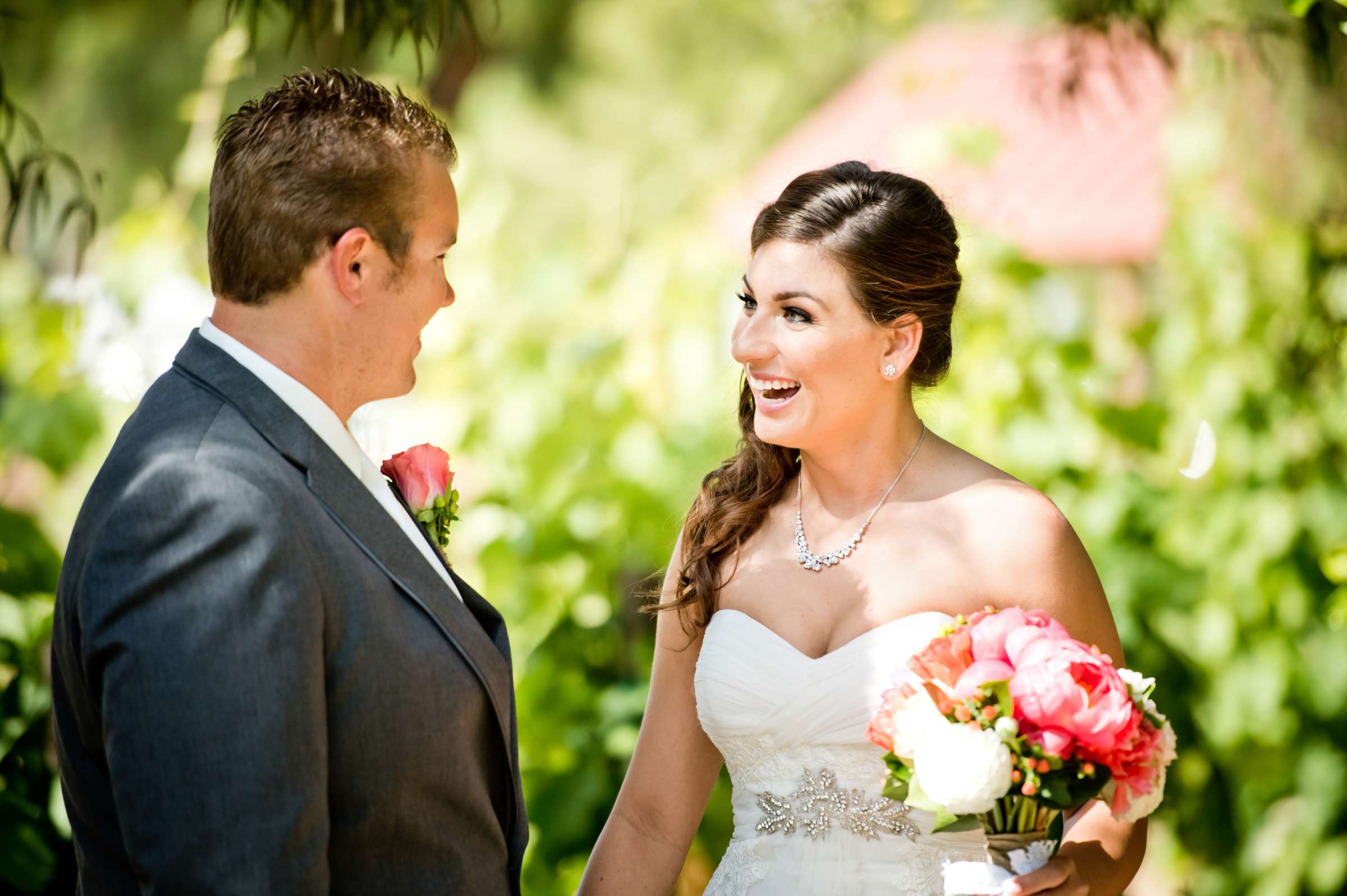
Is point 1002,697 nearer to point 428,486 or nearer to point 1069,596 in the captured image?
point 1069,596

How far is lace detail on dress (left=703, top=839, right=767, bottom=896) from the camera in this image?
262 centimetres

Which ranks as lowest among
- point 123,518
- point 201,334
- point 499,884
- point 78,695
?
point 499,884

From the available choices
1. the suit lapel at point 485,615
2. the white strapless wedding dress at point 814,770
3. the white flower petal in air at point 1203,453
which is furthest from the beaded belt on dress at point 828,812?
the white flower petal in air at point 1203,453

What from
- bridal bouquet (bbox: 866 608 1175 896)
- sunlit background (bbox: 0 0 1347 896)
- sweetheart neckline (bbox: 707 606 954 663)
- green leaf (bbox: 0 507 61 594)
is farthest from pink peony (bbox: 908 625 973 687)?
green leaf (bbox: 0 507 61 594)

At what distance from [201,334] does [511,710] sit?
2.51 ft

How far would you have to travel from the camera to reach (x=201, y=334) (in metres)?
1.92

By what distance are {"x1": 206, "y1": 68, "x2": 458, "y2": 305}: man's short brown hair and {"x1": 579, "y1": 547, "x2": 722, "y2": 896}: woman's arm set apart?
1268mm

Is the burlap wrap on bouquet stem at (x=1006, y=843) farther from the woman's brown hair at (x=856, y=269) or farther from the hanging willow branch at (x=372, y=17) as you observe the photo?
the hanging willow branch at (x=372, y=17)

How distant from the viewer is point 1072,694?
1.91 m

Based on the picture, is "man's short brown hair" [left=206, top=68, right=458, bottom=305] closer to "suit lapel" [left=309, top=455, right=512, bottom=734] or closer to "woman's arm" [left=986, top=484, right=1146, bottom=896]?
"suit lapel" [left=309, top=455, right=512, bottom=734]

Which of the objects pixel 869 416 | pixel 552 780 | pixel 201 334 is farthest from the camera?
pixel 552 780

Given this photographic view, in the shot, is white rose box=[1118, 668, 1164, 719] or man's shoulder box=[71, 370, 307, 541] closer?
man's shoulder box=[71, 370, 307, 541]

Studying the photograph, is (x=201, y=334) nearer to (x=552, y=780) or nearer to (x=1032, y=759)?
(x=1032, y=759)

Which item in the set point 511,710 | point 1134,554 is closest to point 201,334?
point 511,710
